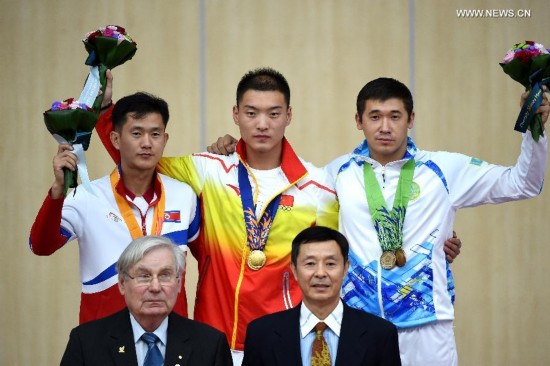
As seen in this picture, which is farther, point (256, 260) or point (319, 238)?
point (256, 260)

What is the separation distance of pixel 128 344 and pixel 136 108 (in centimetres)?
109

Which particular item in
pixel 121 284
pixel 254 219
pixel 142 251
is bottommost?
pixel 121 284

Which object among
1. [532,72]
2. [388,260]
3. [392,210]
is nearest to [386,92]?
[392,210]

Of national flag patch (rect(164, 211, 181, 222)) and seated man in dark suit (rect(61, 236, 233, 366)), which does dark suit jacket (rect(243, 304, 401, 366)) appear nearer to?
seated man in dark suit (rect(61, 236, 233, 366))

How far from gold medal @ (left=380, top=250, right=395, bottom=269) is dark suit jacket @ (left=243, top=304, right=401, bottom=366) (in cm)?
38

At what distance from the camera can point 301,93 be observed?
676 centimetres

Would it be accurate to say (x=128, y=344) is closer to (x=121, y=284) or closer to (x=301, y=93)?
(x=121, y=284)

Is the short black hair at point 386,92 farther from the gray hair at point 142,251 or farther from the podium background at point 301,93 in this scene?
the podium background at point 301,93

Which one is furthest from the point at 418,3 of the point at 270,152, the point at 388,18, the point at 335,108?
the point at 270,152

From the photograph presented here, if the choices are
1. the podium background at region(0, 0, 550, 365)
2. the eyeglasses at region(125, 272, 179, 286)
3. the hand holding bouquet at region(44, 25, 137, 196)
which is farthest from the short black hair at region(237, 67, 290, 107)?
the podium background at region(0, 0, 550, 365)

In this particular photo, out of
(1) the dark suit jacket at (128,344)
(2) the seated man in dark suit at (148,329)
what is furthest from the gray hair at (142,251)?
(1) the dark suit jacket at (128,344)

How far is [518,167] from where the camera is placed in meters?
4.34

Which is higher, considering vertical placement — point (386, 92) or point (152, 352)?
point (386, 92)

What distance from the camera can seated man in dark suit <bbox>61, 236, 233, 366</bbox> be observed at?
12.5 ft
